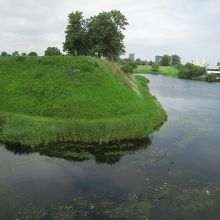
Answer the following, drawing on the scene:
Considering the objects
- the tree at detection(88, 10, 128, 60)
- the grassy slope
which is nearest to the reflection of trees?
the grassy slope

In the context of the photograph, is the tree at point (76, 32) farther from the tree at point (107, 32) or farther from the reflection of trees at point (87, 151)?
the reflection of trees at point (87, 151)

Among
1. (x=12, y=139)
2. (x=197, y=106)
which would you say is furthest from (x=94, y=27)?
(x=12, y=139)

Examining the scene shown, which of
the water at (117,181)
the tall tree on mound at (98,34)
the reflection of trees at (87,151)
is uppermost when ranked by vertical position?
the tall tree on mound at (98,34)

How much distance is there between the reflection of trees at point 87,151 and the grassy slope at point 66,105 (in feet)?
4.77

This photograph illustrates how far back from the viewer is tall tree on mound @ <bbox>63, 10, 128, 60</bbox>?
82500 millimetres

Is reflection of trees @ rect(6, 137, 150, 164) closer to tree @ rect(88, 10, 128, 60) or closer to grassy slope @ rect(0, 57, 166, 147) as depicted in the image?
grassy slope @ rect(0, 57, 166, 147)

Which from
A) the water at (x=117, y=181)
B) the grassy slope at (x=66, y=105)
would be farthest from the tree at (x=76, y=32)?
the water at (x=117, y=181)

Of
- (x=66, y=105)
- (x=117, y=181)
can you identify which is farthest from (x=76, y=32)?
(x=117, y=181)

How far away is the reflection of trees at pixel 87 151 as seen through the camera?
122 ft

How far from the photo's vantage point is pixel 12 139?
136ft

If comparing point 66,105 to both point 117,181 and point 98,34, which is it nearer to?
point 117,181

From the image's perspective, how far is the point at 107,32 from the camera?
82.1 m

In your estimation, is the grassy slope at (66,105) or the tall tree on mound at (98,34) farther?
the tall tree on mound at (98,34)

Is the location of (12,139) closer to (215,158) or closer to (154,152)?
(154,152)
